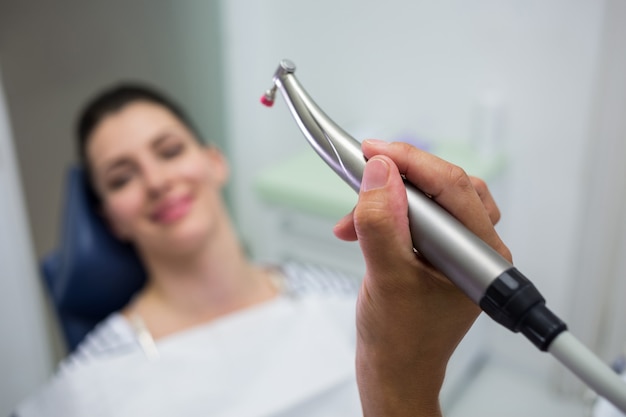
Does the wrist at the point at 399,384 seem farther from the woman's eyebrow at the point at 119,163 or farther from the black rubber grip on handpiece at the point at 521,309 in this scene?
the woman's eyebrow at the point at 119,163

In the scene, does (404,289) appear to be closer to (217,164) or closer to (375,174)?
(375,174)

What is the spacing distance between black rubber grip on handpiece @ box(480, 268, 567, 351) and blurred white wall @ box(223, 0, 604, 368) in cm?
53

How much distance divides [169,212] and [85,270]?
0.22 metres

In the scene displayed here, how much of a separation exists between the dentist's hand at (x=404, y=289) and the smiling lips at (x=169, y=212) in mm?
595

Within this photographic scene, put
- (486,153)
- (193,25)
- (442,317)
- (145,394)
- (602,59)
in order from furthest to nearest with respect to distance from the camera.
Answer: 1. (193,25)
2. (486,153)
3. (602,59)
4. (145,394)
5. (442,317)

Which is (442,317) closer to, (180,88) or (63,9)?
(180,88)

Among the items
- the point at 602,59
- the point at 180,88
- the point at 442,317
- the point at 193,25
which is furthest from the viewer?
the point at 180,88

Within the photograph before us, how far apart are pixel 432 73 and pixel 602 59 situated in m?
0.34

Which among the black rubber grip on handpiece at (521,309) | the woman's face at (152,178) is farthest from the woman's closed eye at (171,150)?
the black rubber grip on handpiece at (521,309)

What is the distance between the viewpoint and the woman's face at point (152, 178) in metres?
0.94

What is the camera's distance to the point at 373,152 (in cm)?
38

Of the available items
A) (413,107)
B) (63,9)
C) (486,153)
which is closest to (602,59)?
(486,153)

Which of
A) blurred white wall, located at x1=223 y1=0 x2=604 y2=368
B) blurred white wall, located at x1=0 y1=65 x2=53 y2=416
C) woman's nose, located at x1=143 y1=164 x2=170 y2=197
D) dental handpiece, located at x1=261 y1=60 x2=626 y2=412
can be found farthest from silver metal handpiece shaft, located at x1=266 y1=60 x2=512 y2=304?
blurred white wall, located at x1=0 y1=65 x2=53 y2=416

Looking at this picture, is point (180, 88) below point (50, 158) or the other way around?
the other way around
